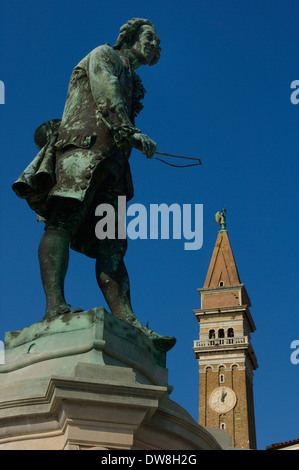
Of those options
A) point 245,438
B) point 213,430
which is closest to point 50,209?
point 213,430

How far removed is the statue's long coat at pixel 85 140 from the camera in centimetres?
418

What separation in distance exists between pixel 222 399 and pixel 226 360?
330 centimetres

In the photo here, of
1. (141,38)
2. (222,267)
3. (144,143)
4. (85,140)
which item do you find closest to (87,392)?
Result: (144,143)

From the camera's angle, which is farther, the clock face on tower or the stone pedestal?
the clock face on tower

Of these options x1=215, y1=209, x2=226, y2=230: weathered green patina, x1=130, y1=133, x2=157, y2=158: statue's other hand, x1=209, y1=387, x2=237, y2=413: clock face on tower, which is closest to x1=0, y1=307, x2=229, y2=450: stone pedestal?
x1=130, y1=133, x2=157, y2=158: statue's other hand

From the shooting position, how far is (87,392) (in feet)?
10.4

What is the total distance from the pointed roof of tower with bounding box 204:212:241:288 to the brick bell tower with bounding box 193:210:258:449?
0.35 ft

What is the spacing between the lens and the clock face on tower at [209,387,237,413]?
2258 inches

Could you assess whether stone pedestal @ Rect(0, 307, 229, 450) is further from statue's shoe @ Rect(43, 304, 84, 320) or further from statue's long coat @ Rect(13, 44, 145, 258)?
statue's long coat @ Rect(13, 44, 145, 258)

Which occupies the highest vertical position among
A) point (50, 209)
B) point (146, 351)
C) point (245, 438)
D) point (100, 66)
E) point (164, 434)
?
point (245, 438)

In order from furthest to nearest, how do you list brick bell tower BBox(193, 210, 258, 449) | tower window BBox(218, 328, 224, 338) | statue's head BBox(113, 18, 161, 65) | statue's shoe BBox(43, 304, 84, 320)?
1. tower window BBox(218, 328, 224, 338)
2. brick bell tower BBox(193, 210, 258, 449)
3. statue's head BBox(113, 18, 161, 65)
4. statue's shoe BBox(43, 304, 84, 320)

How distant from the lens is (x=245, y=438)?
54938 millimetres
